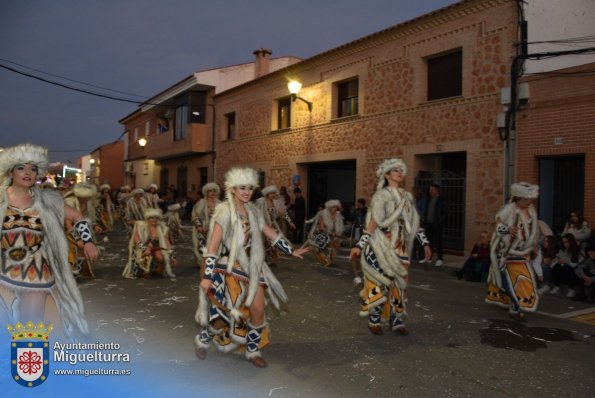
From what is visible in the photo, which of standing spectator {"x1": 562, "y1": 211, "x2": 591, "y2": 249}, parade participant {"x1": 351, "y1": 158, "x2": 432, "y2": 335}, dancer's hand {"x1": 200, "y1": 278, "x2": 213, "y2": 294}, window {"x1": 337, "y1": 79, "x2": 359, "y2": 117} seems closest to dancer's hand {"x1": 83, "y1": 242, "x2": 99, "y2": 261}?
dancer's hand {"x1": 200, "y1": 278, "x2": 213, "y2": 294}

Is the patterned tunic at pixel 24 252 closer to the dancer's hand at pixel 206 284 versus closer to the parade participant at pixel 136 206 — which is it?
the dancer's hand at pixel 206 284

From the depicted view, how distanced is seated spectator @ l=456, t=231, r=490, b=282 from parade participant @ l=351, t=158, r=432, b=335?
453 cm

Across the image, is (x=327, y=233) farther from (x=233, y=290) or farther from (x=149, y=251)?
(x=233, y=290)

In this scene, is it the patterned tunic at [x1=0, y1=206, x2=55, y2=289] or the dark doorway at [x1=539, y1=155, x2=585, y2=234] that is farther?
the dark doorway at [x1=539, y1=155, x2=585, y2=234]

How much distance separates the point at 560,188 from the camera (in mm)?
11375

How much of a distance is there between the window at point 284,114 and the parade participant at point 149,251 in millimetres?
12000

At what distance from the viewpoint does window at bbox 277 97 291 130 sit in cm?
2116

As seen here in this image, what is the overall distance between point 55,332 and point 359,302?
15.7 ft

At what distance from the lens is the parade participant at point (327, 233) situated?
11336 mm

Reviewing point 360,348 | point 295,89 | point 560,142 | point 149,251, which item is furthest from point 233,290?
point 295,89

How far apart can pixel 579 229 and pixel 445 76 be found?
613cm

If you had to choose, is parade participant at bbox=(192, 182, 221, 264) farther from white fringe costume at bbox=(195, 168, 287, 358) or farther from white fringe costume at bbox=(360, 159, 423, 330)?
white fringe costume at bbox=(195, 168, 287, 358)

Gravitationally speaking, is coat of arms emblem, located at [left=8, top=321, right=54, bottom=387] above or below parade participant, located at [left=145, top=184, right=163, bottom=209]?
below

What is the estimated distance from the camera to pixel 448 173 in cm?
1362
